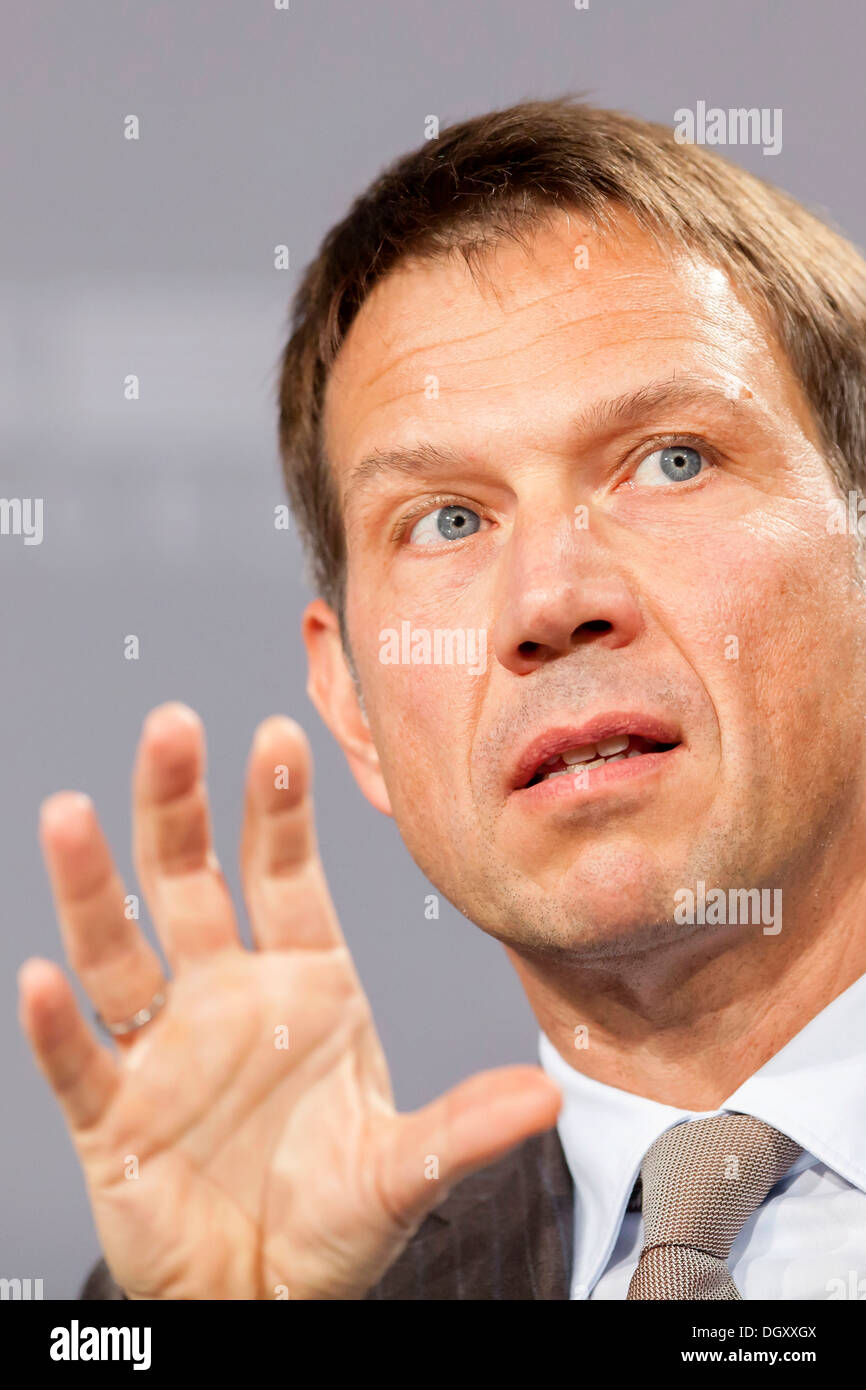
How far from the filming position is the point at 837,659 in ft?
5.13

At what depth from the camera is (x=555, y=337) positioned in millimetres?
1612

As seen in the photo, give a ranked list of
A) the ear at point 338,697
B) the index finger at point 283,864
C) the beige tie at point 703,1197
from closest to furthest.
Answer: the index finger at point 283,864 < the beige tie at point 703,1197 < the ear at point 338,697

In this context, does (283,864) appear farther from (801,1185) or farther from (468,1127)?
(801,1185)

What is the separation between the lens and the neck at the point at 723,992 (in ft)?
5.23

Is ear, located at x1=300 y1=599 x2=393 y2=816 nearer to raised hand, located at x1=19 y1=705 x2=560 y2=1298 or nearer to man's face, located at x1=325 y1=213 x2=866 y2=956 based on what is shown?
man's face, located at x1=325 y1=213 x2=866 y2=956

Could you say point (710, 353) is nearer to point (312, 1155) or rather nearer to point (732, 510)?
point (732, 510)

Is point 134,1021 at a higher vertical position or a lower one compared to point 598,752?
lower

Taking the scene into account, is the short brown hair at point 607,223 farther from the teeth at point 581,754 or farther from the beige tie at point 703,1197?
the beige tie at point 703,1197

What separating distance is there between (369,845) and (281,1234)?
34.6 inches

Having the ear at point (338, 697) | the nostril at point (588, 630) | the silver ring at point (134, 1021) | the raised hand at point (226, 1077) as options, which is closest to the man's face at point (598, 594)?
the nostril at point (588, 630)

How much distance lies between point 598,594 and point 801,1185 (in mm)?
708

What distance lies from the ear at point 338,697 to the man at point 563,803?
0.20m

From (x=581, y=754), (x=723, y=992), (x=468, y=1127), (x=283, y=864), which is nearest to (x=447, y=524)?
(x=581, y=754)

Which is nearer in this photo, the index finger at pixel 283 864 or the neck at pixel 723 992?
the index finger at pixel 283 864
